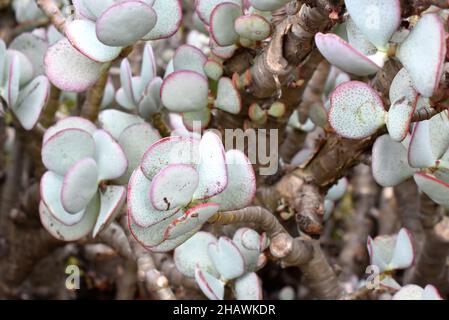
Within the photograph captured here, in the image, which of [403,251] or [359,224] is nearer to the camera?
[403,251]

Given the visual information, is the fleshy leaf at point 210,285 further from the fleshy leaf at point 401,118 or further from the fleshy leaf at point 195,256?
the fleshy leaf at point 401,118

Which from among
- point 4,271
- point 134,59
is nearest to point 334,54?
point 134,59

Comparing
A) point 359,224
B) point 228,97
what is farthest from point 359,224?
point 228,97

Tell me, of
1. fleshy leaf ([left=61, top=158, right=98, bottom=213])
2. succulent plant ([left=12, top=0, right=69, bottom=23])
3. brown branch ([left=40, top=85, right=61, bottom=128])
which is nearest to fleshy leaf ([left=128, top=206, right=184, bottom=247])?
fleshy leaf ([left=61, top=158, right=98, bottom=213])

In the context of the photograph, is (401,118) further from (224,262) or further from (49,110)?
(49,110)

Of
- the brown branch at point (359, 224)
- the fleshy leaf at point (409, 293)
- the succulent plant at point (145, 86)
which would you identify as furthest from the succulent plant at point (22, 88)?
the brown branch at point (359, 224)

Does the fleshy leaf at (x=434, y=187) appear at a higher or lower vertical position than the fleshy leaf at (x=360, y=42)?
lower
